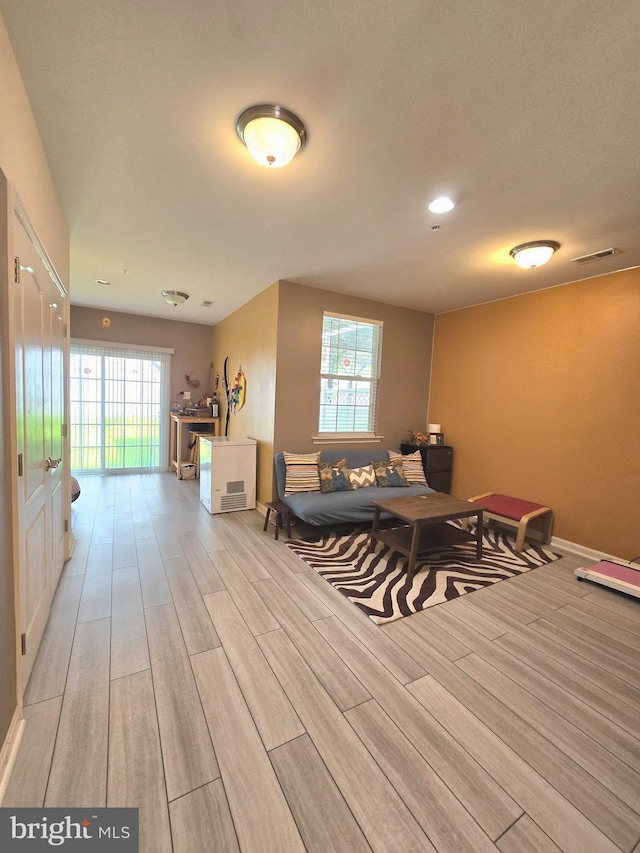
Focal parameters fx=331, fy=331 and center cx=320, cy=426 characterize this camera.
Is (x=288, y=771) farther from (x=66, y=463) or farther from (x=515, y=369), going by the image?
(x=515, y=369)

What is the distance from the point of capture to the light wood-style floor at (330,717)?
1.12 meters

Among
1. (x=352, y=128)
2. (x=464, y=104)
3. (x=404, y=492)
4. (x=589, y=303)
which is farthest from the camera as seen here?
(x=404, y=492)

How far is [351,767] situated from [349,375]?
370 cm

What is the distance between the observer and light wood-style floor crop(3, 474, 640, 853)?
1.12m

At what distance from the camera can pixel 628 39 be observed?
119cm

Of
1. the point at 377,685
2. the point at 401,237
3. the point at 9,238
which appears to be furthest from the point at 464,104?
the point at 377,685

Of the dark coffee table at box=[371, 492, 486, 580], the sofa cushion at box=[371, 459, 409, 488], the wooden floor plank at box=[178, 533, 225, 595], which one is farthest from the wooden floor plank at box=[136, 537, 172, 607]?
the sofa cushion at box=[371, 459, 409, 488]

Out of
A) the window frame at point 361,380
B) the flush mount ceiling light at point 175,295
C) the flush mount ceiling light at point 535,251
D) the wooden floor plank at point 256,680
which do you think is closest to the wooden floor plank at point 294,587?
the wooden floor plank at point 256,680

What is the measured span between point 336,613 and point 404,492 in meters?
1.90

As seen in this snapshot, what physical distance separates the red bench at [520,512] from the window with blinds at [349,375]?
1.73 meters

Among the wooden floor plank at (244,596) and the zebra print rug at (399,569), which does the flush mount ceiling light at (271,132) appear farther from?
the zebra print rug at (399,569)

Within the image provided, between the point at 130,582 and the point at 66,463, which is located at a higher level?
the point at 66,463

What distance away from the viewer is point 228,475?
404cm

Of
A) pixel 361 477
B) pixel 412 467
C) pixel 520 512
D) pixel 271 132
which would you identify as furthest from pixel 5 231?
pixel 520 512
